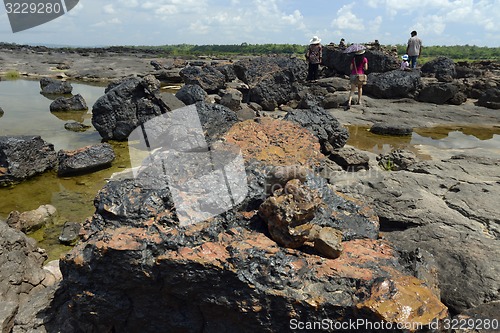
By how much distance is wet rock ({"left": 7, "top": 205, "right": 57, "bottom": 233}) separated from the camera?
471 cm

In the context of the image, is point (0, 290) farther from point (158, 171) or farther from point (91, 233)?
point (158, 171)

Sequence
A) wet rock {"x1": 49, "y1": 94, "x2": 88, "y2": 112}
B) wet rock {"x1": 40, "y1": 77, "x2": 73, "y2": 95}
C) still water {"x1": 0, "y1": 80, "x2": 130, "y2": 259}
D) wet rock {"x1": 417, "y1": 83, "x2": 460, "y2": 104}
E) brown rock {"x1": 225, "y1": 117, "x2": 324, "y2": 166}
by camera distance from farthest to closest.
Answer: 1. wet rock {"x1": 40, "y1": 77, "x2": 73, "y2": 95}
2. wet rock {"x1": 417, "y1": 83, "x2": 460, "y2": 104}
3. wet rock {"x1": 49, "y1": 94, "x2": 88, "y2": 112}
4. still water {"x1": 0, "y1": 80, "x2": 130, "y2": 259}
5. brown rock {"x1": 225, "y1": 117, "x2": 324, "y2": 166}

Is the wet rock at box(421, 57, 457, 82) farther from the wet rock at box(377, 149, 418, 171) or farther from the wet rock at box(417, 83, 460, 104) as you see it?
the wet rock at box(377, 149, 418, 171)

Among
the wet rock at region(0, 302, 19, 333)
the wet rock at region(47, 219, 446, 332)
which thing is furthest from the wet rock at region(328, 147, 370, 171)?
the wet rock at region(0, 302, 19, 333)

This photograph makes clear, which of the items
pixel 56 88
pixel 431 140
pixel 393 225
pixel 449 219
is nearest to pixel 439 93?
pixel 431 140

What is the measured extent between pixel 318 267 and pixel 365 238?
70cm

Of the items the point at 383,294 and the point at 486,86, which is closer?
the point at 383,294

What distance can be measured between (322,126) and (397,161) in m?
1.50

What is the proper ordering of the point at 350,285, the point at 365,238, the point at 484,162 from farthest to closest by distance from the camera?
the point at 484,162
the point at 365,238
the point at 350,285

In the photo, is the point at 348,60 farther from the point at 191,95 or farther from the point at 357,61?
the point at 191,95

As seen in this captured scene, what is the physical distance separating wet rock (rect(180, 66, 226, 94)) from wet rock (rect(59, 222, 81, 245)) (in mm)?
9503

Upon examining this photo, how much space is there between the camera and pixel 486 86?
14.7 meters

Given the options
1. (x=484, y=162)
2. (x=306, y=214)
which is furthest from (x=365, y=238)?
(x=484, y=162)

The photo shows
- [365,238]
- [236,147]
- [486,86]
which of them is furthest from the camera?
[486,86]
